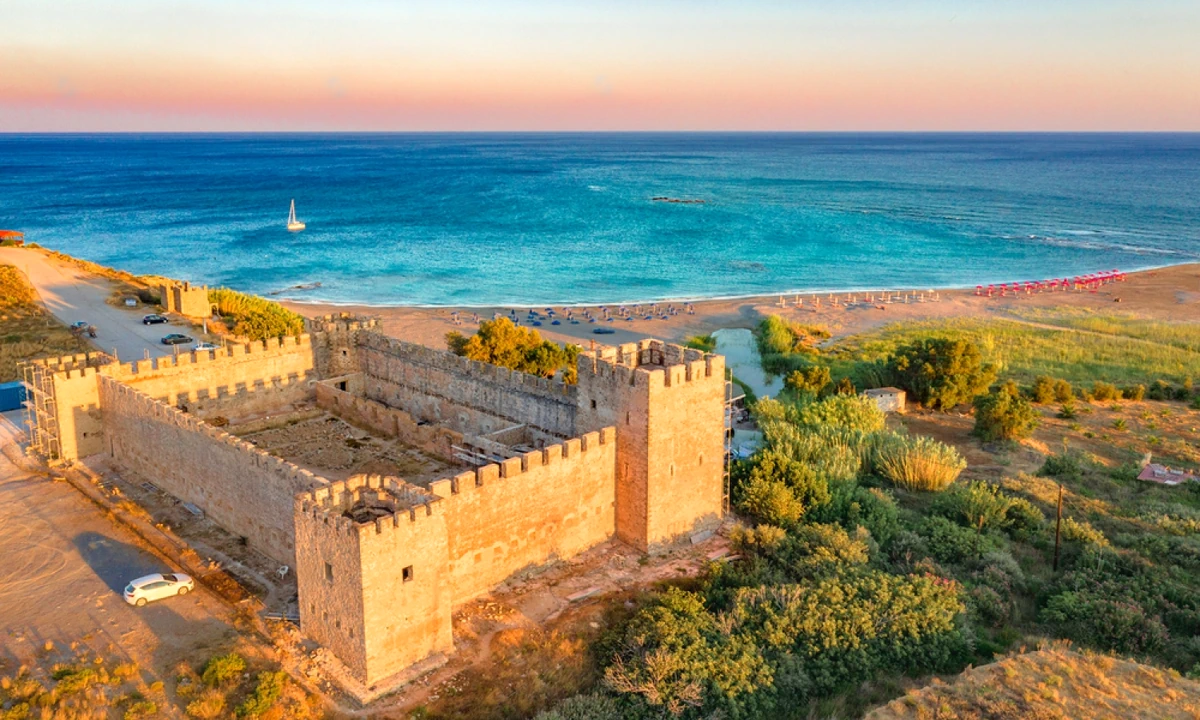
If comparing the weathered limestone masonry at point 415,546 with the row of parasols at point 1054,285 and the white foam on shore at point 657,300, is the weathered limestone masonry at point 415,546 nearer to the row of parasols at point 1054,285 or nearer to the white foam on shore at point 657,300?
the white foam on shore at point 657,300

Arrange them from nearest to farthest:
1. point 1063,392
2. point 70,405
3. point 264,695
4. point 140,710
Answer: point 140,710 → point 264,695 → point 70,405 → point 1063,392

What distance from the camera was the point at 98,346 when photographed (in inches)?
1510

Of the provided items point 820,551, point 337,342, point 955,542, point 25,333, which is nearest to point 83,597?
point 337,342

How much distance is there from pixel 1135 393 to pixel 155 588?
36.8m

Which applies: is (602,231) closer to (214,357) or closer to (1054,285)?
(1054,285)

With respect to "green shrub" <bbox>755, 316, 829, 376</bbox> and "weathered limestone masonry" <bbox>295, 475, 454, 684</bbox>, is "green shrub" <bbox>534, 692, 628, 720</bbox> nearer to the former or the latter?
"weathered limestone masonry" <bbox>295, 475, 454, 684</bbox>

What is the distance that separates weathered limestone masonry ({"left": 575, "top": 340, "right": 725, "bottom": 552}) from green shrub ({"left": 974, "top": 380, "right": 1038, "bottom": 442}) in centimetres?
1377

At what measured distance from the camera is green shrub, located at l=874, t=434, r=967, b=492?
2416 centimetres

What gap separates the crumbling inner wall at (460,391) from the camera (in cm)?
2180

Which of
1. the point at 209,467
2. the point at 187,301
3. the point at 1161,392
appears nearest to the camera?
the point at 209,467

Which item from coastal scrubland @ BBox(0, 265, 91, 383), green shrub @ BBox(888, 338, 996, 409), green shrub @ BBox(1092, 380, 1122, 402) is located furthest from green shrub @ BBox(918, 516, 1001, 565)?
coastal scrubland @ BBox(0, 265, 91, 383)

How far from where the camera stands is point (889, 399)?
3394cm

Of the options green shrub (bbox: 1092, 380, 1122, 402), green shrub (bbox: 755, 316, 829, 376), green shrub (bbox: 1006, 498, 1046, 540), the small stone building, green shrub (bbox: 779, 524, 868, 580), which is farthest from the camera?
green shrub (bbox: 755, 316, 829, 376)

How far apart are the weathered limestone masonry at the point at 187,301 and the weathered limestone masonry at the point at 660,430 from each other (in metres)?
34.1
